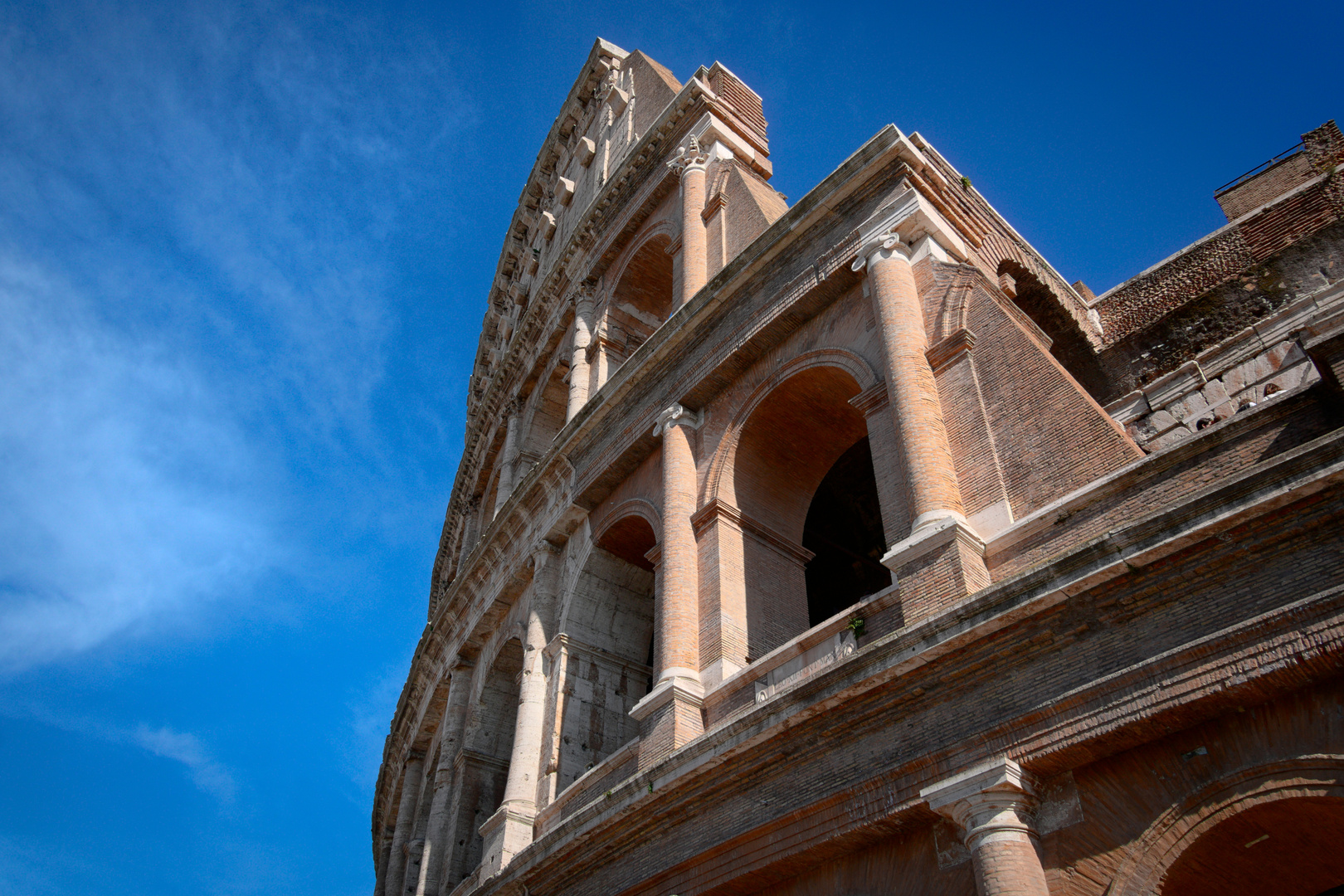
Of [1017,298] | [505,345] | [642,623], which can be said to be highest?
[505,345]

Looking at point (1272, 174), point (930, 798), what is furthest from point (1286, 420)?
point (1272, 174)

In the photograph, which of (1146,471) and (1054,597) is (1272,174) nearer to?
(1146,471)

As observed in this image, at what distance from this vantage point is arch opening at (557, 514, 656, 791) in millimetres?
10984

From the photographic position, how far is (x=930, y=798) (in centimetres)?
612

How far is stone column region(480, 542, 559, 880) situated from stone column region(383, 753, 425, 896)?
194 inches

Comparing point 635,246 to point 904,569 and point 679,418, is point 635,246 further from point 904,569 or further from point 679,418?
point 904,569

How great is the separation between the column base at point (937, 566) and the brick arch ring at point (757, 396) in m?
2.49

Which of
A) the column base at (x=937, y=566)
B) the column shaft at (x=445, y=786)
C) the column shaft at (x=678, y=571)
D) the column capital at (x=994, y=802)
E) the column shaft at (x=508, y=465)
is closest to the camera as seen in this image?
the column capital at (x=994, y=802)

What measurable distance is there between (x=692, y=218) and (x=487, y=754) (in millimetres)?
7523

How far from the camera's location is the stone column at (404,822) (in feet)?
50.5

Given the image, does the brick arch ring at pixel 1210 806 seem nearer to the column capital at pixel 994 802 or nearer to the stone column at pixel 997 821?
the stone column at pixel 997 821

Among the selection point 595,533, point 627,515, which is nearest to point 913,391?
point 627,515

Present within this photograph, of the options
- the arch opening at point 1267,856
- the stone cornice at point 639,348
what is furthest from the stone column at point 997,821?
the stone cornice at point 639,348

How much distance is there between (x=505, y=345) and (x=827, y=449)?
13.6 meters
